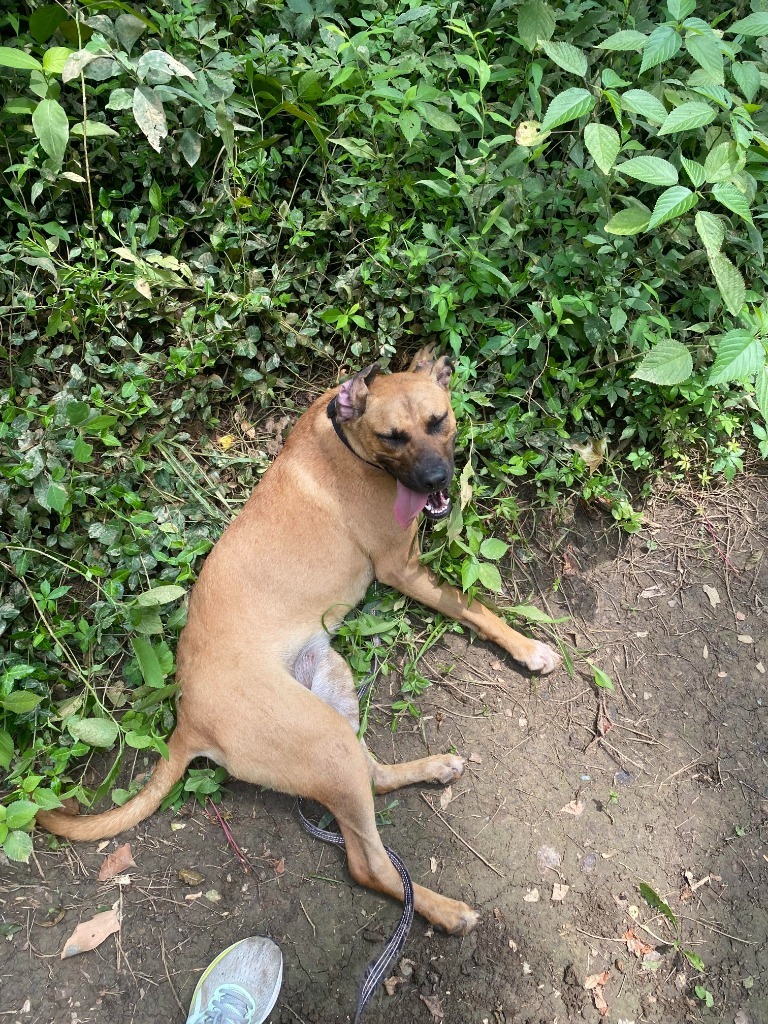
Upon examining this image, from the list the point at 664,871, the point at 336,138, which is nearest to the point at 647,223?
the point at 336,138

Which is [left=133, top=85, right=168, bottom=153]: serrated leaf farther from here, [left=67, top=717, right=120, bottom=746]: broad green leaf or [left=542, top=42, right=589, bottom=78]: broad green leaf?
[left=67, top=717, right=120, bottom=746]: broad green leaf

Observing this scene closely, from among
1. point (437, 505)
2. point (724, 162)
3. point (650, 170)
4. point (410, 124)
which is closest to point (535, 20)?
point (410, 124)

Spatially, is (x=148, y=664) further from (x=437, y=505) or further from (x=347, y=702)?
(x=437, y=505)

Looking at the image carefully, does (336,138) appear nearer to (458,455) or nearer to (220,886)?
(458,455)

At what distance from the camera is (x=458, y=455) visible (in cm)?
393

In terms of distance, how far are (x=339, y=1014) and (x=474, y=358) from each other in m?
3.51

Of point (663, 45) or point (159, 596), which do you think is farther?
point (159, 596)

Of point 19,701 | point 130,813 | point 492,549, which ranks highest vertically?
point 492,549

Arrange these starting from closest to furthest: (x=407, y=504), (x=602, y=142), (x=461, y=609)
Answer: (x=602, y=142) < (x=407, y=504) < (x=461, y=609)

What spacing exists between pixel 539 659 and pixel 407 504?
45.7 inches

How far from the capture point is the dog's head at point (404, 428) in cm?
322

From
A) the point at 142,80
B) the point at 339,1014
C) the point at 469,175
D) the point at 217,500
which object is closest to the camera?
the point at 339,1014

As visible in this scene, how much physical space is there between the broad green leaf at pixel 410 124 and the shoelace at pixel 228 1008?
4341 millimetres

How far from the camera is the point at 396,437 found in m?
3.26
